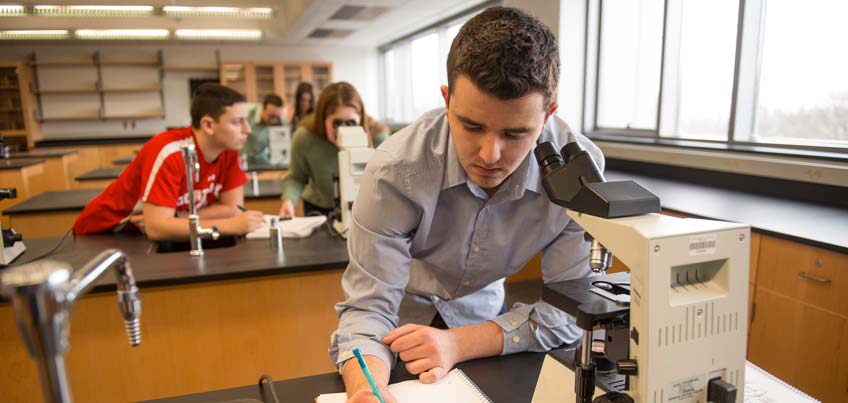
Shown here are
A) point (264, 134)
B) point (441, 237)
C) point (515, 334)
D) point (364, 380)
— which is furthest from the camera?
point (264, 134)

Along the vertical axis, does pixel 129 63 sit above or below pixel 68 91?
above

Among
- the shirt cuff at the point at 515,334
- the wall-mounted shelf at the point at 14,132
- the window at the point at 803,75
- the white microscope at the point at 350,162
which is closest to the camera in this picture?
the shirt cuff at the point at 515,334

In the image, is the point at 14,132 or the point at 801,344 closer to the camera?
the point at 801,344

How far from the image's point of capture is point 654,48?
3.25m

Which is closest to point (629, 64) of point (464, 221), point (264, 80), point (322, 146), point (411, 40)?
point (322, 146)

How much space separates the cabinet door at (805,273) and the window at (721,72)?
860 millimetres

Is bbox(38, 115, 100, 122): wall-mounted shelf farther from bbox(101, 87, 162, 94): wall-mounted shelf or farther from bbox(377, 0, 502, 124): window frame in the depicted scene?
bbox(377, 0, 502, 124): window frame

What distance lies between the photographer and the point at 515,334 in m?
1.04

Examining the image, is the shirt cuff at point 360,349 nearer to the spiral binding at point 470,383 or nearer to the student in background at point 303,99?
the spiral binding at point 470,383

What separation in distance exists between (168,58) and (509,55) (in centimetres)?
851

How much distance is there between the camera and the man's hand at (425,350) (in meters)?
0.94

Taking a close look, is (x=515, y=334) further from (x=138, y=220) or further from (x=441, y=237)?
(x=138, y=220)

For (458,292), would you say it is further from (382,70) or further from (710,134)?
(382,70)

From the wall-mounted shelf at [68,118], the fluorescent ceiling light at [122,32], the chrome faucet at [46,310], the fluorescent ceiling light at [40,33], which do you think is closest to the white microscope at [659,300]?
the chrome faucet at [46,310]
